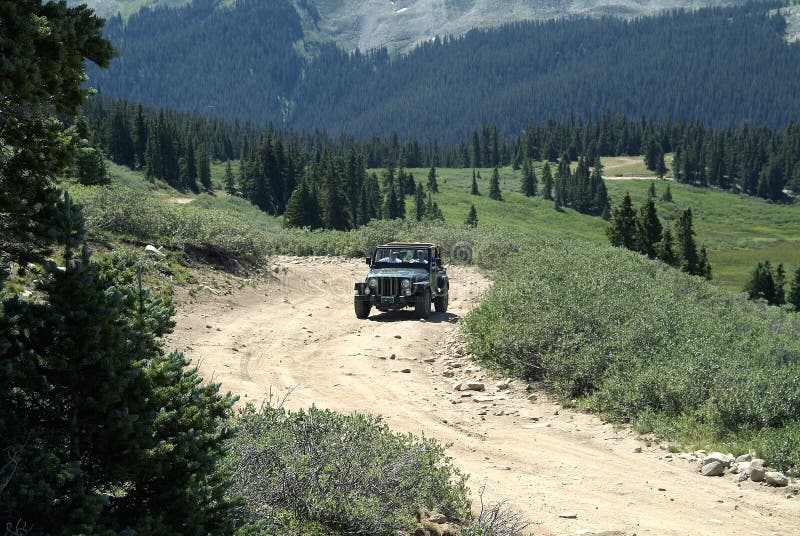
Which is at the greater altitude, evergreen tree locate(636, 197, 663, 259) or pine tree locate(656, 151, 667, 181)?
pine tree locate(656, 151, 667, 181)

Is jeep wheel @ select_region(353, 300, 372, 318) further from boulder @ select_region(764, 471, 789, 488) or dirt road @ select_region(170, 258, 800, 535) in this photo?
boulder @ select_region(764, 471, 789, 488)

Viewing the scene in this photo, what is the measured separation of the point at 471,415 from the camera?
12.1m

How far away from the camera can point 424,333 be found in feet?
60.6

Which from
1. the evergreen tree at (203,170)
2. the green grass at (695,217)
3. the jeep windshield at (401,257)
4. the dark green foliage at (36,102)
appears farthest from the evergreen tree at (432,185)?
the dark green foliage at (36,102)

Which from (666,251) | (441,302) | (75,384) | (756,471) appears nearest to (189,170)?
(666,251)

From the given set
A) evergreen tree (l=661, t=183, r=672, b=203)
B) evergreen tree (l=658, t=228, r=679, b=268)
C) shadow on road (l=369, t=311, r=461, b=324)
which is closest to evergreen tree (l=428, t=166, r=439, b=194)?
evergreen tree (l=661, t=183, r=672, b=203)

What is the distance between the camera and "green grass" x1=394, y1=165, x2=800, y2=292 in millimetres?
119750

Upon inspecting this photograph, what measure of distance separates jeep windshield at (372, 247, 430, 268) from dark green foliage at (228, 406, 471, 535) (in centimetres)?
1441

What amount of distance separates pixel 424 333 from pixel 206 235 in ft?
35.9

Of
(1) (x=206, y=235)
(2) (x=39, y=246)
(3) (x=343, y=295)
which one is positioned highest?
(2) (x=39, y=246)

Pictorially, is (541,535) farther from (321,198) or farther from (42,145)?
(321,198)

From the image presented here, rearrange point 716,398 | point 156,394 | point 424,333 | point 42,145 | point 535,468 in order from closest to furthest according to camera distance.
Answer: point 156,394, point 42,145, point 535,468, point 716,398, point 424,333

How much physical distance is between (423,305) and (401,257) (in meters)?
2.48

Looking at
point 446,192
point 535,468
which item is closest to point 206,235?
point 535,468
